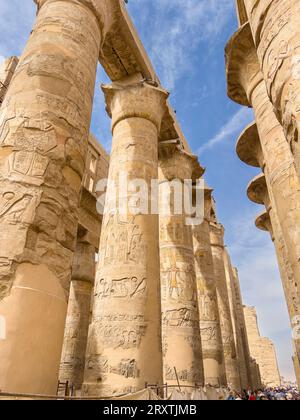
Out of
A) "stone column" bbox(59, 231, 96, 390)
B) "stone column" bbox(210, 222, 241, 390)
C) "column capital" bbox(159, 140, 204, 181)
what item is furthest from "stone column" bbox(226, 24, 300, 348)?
"stone column" bbox(210, 222, 241, 390)

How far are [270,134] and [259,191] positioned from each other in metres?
5.22

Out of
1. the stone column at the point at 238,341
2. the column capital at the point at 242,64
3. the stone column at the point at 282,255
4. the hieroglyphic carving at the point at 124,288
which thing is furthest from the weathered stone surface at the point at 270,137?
the stone column at the point at 238,341

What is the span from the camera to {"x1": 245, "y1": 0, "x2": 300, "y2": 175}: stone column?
250 cm

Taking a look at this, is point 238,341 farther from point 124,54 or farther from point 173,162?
point 124,54

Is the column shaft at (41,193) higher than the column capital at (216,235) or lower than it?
lower

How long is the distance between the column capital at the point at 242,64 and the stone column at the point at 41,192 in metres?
2.96

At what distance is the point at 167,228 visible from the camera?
982 centimetres

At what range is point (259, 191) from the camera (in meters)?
11.0

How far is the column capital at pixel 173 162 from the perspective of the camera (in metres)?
Result: 11.3

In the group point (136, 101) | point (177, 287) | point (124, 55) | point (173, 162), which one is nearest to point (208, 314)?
point (177, 287)

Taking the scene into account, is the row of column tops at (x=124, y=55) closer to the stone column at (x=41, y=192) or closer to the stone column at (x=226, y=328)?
the stone column at (x=41, y=192)

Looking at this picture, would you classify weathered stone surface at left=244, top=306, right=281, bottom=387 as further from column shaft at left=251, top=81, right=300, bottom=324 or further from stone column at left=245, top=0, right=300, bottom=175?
stone column at left=245, top=0, right=300, bottom=175

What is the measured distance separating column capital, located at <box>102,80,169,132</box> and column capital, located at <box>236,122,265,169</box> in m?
2.50

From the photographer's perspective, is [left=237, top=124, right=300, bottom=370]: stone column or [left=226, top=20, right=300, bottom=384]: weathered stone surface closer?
[left=226, top=20, right=300, bottom=384]: weathered stone surface
